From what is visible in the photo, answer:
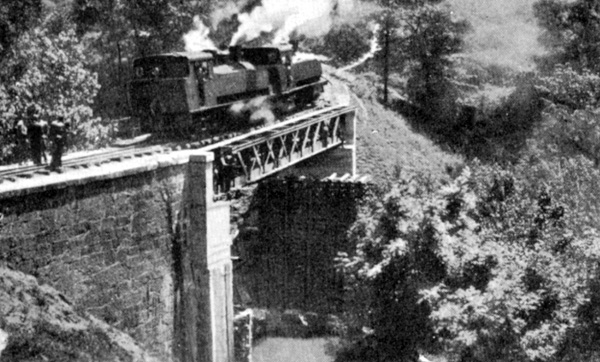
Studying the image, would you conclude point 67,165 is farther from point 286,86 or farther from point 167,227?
point 286,86

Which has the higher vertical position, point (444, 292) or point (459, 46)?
point (459, 46)

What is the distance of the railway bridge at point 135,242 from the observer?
10492 millimetres

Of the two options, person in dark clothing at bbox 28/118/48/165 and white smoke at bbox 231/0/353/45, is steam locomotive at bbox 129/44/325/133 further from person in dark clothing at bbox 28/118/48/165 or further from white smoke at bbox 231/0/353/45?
person in dark clothing at bbox 28/118/48/165

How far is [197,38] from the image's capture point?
93.5 feet

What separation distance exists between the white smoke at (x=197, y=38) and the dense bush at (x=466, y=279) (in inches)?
575

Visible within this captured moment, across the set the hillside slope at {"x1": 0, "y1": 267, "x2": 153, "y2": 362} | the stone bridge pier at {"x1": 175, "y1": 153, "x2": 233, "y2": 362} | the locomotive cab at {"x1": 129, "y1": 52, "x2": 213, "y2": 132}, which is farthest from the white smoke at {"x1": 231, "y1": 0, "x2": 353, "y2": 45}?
the hillside slope at {"x1": 0, "y1": 267, "x2": 153, "y2": 362}

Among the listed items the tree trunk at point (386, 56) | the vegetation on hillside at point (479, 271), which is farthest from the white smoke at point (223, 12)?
the vegetation on hillside at point (479, 271)

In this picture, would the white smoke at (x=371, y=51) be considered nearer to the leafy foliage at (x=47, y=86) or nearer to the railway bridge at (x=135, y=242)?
the leafy foliage at (x=47, y=86)

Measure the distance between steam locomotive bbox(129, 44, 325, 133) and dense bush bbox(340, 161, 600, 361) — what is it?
5672 millimetres

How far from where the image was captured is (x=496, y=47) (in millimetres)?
33062

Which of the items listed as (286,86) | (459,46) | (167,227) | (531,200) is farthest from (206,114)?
(459,46)

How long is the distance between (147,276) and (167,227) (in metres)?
0.92

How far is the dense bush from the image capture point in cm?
1219

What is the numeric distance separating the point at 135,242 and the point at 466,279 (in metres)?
5.80
